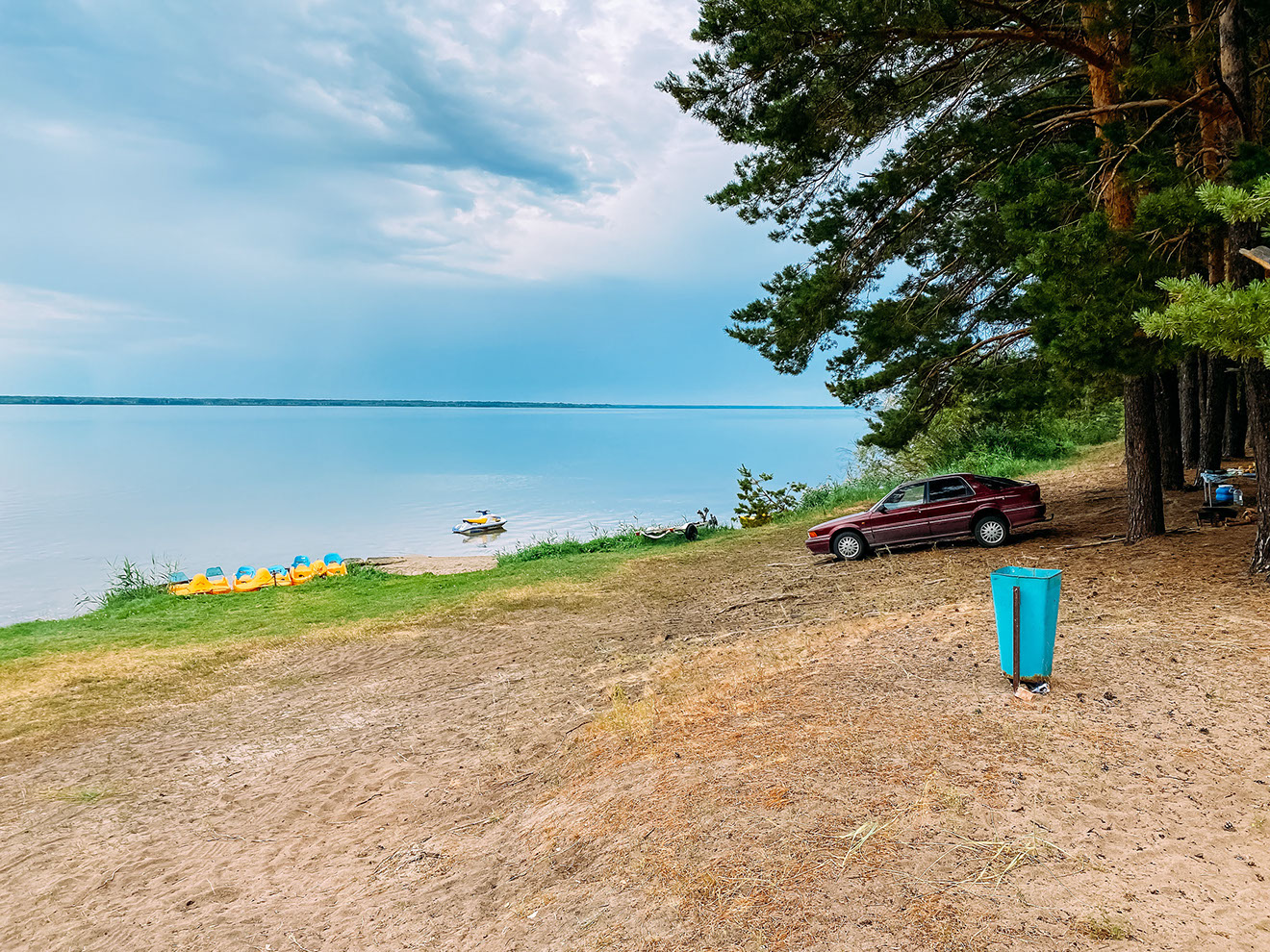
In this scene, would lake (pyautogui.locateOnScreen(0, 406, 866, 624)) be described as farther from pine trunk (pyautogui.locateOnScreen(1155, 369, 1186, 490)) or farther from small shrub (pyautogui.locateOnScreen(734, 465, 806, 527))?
pine trunk (pyautogui.locateOnScreen(1155, 369, 1186, 490))

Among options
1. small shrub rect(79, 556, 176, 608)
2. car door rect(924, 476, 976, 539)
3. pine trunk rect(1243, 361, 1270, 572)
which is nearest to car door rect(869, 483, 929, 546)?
car door rect(924, 476, 976, 539)

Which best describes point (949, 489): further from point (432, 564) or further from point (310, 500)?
point (310, 500)

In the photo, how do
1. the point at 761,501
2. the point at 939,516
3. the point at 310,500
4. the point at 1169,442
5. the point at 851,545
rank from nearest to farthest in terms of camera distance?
1. the point at 939,516
2. the point at 851,545
3. the point at 1169,442
4. the point at 761,501
5. the point at 310,500

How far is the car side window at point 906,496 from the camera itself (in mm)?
14938

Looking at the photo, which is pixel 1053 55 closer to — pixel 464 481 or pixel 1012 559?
pixel 1012 559

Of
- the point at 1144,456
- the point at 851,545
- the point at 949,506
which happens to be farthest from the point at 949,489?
the point at 1144,456

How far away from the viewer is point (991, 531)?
14.2m

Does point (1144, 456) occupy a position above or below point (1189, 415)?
below

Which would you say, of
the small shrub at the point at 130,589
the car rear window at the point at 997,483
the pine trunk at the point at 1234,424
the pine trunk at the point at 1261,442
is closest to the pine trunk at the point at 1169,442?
the car rear window at the point at 997,483

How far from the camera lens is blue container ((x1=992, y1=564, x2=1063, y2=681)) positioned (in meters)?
5.93

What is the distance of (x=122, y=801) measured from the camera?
712 cm

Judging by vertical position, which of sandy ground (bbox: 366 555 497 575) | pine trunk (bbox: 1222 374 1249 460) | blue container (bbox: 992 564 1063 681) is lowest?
sandy ground (bbox: 366 555 497 575)

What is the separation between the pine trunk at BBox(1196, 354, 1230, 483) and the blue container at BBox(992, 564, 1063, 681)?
49.7 feet

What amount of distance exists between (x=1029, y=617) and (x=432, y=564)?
68.2ft
